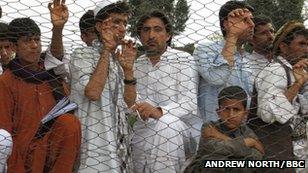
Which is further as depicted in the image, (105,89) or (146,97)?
(146,97)

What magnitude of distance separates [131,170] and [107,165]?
0.49 ft

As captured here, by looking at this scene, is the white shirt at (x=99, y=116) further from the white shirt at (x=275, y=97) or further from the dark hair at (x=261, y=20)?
the dark hair at (x=261, y=20)

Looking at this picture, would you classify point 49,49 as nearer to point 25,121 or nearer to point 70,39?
point 70,39

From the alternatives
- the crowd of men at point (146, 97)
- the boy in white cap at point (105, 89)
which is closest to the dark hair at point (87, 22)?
the crowd of men at point (146, 97)

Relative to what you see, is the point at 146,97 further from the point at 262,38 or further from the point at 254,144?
the point at 262,38

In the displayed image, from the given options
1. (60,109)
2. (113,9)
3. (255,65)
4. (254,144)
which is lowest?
(254,144)

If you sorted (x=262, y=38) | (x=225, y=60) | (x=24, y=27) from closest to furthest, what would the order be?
1. (x=24, y=27)
2. (x=225, y=60)
3. (x=262, y=38)

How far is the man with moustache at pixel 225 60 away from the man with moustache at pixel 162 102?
5 centimetres

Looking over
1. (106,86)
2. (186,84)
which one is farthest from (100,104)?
(186,84)

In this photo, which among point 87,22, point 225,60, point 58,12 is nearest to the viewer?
point 58,12

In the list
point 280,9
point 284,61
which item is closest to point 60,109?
point 284,61

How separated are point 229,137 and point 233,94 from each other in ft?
0.57

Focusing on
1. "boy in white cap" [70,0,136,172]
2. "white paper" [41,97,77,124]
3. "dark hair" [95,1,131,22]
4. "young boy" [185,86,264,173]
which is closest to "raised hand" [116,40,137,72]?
"boy in white cap" [70,0,136,172]

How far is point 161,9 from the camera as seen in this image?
8.52 ft
